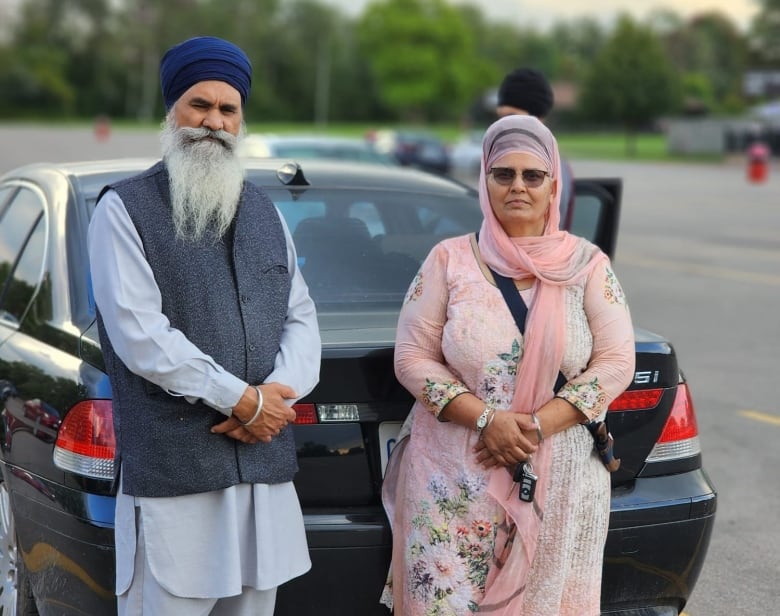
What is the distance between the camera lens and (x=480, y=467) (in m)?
2.96

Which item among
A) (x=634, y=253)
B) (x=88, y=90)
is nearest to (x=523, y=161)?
(x=634, y=253)

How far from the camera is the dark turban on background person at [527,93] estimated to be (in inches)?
221

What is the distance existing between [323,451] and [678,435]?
105 cm

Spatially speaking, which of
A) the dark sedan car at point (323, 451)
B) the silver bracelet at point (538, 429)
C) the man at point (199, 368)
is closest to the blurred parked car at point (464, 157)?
the dark sedan car at point (323, 451)

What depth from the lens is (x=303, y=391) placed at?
9.09 ft

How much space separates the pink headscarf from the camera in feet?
9.63

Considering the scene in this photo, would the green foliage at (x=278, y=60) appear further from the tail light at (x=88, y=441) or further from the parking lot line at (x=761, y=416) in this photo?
the tail light at (x=88, y=441)

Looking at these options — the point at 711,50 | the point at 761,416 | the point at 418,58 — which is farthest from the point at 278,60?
the point at 761,416

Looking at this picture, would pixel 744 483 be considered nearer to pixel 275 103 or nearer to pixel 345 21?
pixel 275 103

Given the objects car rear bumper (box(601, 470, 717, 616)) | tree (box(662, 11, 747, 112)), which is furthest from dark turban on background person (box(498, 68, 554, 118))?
tree (box(662, 11, 747, 112))

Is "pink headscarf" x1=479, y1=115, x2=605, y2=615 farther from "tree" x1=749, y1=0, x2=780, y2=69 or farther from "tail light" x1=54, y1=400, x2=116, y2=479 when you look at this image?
"tree" x1=749, y1=0, x2=780, y2=69

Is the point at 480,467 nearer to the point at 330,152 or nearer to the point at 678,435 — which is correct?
the point at 678,435

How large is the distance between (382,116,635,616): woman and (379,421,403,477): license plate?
101 millimetres

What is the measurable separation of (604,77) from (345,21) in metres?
74.9
